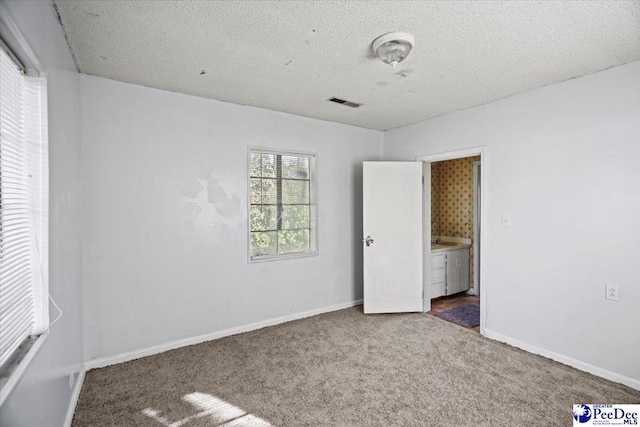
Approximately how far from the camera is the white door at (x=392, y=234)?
4.03 m

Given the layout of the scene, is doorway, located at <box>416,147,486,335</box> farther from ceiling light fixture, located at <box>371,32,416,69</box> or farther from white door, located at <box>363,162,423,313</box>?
ceiling light fixture, located at <box>371,32,416,69</box>

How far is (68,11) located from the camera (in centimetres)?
180

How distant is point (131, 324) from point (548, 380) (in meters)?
3.42

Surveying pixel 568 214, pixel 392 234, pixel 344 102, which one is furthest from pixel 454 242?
pixel 344 102

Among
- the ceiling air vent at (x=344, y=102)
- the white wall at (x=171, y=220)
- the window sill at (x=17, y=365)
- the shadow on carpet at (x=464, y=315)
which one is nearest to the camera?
the window sill at (x=17, y=365)

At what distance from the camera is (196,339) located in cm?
316

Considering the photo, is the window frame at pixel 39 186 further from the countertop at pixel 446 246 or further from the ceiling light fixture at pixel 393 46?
the countertop at pixel 446 246

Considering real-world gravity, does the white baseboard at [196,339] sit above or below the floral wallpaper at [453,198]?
below

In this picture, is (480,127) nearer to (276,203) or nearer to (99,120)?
(276,203)

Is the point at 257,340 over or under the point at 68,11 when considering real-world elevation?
under

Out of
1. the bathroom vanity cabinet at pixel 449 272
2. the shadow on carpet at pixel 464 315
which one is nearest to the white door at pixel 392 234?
the shadow on carpet at pixel 464 315

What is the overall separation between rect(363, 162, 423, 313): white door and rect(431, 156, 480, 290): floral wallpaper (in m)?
1.41

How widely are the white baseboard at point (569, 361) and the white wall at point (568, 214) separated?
0.03 m

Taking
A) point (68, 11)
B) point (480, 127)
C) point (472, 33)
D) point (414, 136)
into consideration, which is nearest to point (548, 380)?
point (480, 127)
